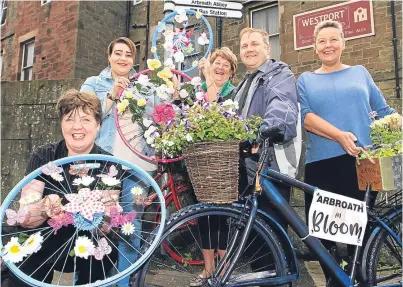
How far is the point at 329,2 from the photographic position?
8.29m

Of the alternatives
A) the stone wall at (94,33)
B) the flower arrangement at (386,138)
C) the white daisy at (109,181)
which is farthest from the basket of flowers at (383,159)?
the stone wall at (94,33)

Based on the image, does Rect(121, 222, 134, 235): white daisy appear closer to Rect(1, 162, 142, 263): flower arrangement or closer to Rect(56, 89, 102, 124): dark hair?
Rect(1, 162, 142, 263): flower arrangement

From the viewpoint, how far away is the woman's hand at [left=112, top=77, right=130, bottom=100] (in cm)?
265

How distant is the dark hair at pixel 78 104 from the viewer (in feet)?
7.00

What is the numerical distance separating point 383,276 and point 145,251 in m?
1.59

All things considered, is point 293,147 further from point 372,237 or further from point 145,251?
point 145,251

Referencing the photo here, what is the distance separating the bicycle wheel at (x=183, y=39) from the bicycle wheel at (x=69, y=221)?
1237 mm

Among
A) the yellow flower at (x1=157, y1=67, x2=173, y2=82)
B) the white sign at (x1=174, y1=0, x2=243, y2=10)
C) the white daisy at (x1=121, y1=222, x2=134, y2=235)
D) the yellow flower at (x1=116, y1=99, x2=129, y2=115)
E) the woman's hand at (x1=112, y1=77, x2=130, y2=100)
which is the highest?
the white sign at (x1=174, y1=0, x2=243, y2=10)

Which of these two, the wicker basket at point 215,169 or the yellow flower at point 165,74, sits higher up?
the yellow flower at point 165,74

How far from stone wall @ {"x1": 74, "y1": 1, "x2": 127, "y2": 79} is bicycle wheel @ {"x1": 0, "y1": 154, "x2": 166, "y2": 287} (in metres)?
9.45

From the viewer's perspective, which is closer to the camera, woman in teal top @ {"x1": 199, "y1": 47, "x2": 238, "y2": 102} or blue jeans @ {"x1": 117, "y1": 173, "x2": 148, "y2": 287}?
blue jeans @ {"x1": 117, "y1": 173, "x2": 148, "y2": 287}

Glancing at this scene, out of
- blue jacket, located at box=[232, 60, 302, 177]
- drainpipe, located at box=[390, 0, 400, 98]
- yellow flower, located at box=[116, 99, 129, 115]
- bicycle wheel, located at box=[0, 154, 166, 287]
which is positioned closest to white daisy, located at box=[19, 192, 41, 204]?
bicycle wheel, located at box=[0, 154, 166, 287]

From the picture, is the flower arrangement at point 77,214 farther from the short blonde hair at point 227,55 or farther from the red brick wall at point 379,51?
the red brick wall at point 379,51

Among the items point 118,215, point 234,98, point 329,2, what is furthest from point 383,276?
point 329,2
